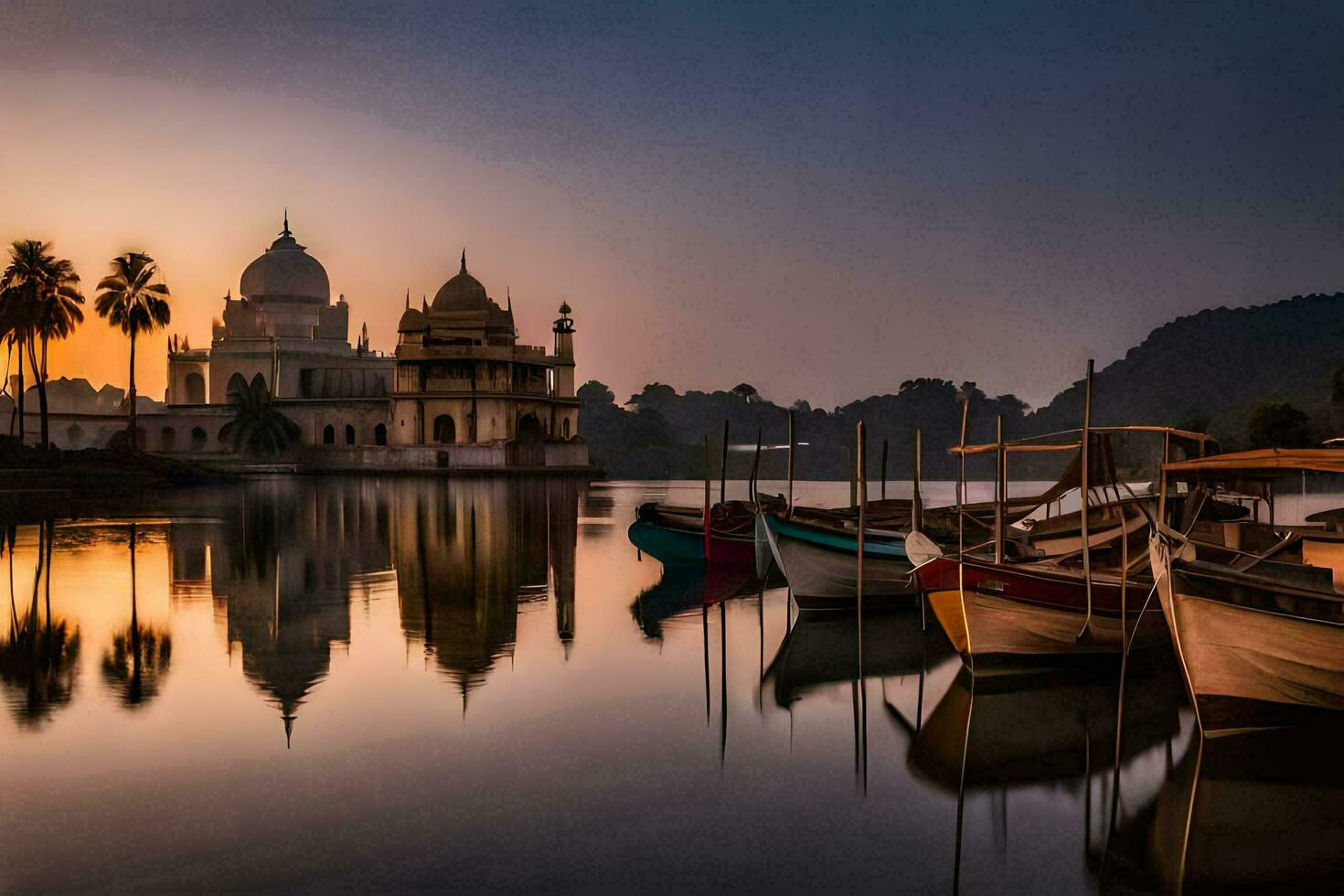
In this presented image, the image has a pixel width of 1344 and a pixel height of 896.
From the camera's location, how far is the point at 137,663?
17.2 meters

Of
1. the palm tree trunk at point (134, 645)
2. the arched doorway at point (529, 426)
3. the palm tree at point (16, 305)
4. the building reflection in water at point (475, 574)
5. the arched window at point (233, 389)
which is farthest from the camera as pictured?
the arched window at point (233, 389)

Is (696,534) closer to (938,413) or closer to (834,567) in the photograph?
(834,567)

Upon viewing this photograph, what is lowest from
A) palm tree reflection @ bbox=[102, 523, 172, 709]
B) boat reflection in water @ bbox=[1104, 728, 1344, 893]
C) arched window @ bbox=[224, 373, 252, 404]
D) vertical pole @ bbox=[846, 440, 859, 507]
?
boat reflection in water @ bbox=[1104, 728, 1344, 893]

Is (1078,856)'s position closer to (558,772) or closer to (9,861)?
(558,772)

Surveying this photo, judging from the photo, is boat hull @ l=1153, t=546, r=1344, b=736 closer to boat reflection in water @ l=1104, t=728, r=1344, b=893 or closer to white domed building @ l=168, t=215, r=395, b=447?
boat reflection in water @ l=1104, t=728, r=1344, b=893

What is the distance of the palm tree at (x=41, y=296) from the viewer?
214 feet

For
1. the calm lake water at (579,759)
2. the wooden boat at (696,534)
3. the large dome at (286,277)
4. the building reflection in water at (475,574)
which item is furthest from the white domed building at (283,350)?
the calm lake water at (579,759)

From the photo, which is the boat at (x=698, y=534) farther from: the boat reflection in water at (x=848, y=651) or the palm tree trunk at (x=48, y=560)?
the palm tree trunk at (x=48, y=560)

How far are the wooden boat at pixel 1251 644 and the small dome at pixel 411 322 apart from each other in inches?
3329

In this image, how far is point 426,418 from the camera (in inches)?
3639

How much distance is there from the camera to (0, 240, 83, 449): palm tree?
65.2 metres

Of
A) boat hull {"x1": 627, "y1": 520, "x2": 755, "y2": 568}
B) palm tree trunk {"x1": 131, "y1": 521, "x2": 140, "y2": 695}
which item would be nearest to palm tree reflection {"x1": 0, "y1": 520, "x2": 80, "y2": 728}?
palm tree trunk {"x1": 131, "y1": 521, "x2": 140, "y2": 695}

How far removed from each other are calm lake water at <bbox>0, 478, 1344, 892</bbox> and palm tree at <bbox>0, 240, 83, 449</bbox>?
4688 centimetres

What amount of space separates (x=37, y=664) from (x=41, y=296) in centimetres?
5512
